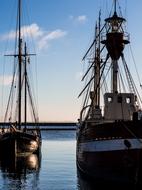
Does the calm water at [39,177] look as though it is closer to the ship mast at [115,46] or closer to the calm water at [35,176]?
the calm water at [35,176]

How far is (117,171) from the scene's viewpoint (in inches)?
1331

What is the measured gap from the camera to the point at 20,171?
47.0 metres

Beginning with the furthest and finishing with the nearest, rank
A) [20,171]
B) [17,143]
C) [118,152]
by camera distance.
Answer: [17,143]
[20,171]
[118,152]

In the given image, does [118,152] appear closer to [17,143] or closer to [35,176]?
[35,176]

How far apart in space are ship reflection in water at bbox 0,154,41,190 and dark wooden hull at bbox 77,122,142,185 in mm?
5126

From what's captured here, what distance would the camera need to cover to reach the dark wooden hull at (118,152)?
33.2 m

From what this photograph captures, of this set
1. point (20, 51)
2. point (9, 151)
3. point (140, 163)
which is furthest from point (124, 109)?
point (20, 51)

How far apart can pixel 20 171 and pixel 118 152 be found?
50.5 ft

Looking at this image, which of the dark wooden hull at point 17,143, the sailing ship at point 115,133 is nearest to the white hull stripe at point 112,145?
the sailing ship at point 115,133

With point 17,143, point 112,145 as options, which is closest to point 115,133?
point 112,145

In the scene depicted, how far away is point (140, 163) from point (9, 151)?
2910cm

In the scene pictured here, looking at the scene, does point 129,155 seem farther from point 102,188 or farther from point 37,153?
point 37,153

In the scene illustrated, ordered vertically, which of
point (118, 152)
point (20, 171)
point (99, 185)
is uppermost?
point (118, 152)

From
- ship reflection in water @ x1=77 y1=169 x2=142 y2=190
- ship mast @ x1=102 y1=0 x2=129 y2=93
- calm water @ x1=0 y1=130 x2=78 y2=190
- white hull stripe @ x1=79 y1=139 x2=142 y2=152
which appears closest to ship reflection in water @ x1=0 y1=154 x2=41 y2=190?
calm water @ x1=0 y1=130 x2=78 y2=190
